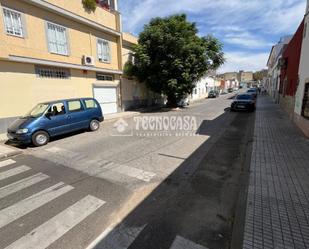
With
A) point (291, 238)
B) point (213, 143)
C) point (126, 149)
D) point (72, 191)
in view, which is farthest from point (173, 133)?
point (291, 238)

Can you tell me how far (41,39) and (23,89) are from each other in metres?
3.19

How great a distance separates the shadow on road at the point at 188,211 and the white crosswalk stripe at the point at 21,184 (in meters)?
2.90

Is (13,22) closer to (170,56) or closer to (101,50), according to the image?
(101,50)

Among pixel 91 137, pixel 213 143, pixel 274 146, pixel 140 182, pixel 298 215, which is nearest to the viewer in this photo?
pixel 298 215

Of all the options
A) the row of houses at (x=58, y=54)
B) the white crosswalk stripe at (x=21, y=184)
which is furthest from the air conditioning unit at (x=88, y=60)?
the white crosswalk stripe at (x=21, y=184)

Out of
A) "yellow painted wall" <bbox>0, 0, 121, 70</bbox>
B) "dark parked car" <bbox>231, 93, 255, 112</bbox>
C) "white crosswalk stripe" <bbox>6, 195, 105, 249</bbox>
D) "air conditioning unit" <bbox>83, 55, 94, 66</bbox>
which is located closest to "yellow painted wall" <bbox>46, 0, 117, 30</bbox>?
"yellow painted wall" <bbox>0, 0, 121, 70</bbox>

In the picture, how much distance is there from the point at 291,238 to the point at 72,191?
4.17 metres

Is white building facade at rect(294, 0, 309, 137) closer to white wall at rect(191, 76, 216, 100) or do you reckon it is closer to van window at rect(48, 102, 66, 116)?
van window at rect(48, 102, 66, 116)

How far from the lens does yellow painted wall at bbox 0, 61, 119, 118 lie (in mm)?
9547

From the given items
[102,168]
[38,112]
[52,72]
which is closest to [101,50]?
[52,72]

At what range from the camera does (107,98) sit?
16.3 m

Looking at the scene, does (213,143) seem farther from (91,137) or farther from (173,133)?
(91,137)

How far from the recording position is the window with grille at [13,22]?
9.55 m

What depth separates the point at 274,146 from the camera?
23.0ft
